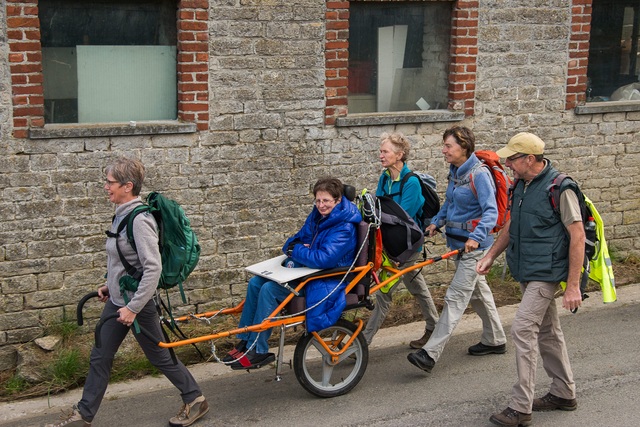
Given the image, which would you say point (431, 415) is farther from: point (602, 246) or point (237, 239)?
point (237, 239)

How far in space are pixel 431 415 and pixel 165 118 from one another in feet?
11.7

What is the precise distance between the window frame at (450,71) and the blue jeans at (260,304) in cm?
269

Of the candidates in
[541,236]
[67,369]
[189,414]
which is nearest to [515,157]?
[541,236]

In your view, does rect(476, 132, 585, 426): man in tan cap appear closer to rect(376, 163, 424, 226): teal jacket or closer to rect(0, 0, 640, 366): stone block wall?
rect(376, 163, 424, 226): teal jacket

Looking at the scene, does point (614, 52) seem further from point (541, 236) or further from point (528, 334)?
point (528, 334)

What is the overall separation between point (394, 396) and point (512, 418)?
3.10 ft

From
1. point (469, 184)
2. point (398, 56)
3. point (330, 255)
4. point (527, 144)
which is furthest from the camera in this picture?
point (398, 56)

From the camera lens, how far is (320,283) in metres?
6.13

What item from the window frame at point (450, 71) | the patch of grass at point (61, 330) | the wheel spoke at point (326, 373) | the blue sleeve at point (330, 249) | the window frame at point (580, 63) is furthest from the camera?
the window frame at point (580, 63)

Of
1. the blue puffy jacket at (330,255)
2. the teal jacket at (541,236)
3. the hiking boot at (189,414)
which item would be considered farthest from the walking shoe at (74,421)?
the teal jacket at (541,236)

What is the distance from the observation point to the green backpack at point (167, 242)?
5.60m

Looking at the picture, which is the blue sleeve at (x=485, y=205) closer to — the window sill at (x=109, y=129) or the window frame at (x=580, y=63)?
the window sill at (x=109, y=129)

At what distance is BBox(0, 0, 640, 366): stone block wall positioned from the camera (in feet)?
24.1

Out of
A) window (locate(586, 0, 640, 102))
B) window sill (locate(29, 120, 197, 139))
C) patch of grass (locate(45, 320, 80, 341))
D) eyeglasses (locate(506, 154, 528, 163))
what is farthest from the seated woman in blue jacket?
window (locate(586, 0, 640, 102))
